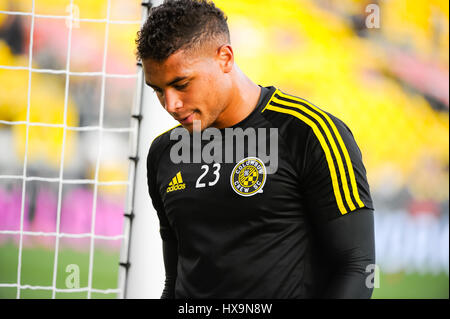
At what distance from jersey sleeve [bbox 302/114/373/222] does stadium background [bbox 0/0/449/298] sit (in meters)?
4.06

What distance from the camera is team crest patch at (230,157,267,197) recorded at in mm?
1156

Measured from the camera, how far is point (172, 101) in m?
1.14

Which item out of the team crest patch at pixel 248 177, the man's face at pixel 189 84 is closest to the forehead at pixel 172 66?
the man's face at pixel 189 84

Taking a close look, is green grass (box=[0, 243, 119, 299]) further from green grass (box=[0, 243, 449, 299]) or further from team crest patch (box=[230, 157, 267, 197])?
team crest patch (box=[230, 157, 267, 197])

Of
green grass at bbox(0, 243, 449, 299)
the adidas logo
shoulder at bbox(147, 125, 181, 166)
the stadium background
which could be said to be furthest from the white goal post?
green grass at bbox(0, 243, 449, 299)

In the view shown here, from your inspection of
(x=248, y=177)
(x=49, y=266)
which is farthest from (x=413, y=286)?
(x=248, y=177)

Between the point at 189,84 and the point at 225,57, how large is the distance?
0.10 m

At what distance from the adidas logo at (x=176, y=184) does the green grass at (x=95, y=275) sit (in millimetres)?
3964

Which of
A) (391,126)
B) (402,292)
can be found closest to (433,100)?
(391,126)

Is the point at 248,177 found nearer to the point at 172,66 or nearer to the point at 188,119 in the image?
the point at 188,119

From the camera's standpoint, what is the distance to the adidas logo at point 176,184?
49.6 inches

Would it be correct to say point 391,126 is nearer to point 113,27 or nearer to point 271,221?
point 113,27

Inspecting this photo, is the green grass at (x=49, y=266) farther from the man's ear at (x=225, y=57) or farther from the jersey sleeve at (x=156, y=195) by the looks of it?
the man's ear at (x=225, y=57)

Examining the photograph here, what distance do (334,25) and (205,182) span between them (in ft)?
18.4
